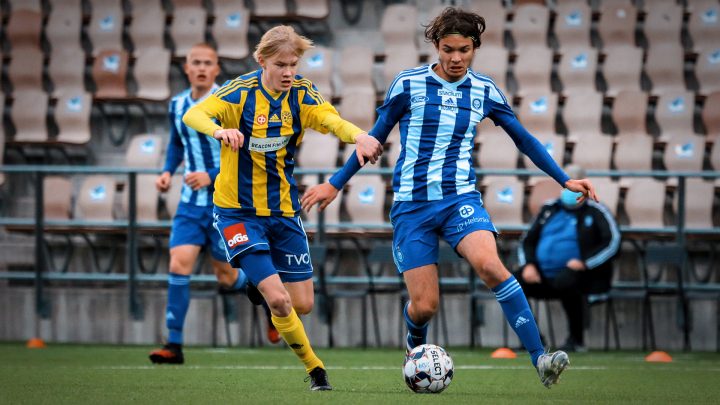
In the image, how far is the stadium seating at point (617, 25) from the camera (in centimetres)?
1352

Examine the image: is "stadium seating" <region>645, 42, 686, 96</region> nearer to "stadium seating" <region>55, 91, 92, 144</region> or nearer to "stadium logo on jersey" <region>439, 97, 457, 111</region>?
→ "stadium seating" <region>55, 91, 92, 144</region>

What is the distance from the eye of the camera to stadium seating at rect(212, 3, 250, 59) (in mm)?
13430

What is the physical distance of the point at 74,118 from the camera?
1300 cm

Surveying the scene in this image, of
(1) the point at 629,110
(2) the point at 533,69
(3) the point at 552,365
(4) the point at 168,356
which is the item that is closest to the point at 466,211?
(3) the point at 552,365

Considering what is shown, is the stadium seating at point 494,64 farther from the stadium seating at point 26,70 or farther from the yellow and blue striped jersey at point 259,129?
the yellow and blue striped jersey at point 259,129

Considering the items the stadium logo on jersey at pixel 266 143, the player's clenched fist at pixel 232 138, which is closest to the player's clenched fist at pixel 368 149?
the player's clenched fist at pixel 232 138

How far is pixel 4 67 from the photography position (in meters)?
13.8

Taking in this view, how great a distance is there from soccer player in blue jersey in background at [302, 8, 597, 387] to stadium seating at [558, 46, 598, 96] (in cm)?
692

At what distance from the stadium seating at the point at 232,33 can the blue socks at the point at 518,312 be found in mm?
7893

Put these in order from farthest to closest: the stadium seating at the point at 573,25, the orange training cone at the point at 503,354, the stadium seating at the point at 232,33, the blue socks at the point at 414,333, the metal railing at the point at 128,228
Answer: the stadium seating at the point at 573,25 < the stadium seating at the point at 232,33 < the metal railing at the point at 128,228 < the orange training cone at the point at 503,354 < the blue socks at the point at 414,333

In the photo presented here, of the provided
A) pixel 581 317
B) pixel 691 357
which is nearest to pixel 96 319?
pixel 581 317

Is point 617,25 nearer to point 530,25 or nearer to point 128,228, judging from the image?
point 530,25

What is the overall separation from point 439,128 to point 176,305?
312 cm

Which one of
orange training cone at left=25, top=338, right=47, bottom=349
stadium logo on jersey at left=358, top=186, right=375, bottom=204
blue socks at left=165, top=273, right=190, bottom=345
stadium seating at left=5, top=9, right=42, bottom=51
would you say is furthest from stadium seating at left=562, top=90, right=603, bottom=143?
stadium seating at left=5, top=9, right=42, bottom=51
